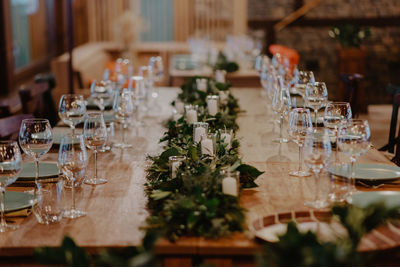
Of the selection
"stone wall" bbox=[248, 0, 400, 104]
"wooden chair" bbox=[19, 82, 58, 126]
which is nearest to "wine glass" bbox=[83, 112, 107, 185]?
"wooden chair" bbox=[19, 82, 58, 126]

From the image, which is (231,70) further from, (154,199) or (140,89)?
(154,199)

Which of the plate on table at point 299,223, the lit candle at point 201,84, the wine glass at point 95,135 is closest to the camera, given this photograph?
the plate on table at point 299,223

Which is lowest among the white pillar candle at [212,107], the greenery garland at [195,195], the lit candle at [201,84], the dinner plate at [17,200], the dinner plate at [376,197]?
the dinner plate at [17,200]

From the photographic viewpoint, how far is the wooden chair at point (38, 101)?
4.46 m

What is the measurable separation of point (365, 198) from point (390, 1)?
9999mm

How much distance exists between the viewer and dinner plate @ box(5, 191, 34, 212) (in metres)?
2.19

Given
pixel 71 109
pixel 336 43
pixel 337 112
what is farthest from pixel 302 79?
pixel 336 43

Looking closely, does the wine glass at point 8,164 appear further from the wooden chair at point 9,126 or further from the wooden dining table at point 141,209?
the wooden chair at point 9,126

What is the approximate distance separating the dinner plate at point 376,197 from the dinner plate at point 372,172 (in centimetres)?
11

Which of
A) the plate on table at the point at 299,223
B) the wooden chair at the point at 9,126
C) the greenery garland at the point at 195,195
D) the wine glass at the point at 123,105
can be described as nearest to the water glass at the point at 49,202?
the greenery garland at the point at 195,195

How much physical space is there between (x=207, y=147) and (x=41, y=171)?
71cm

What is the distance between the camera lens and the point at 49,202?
2.10 m

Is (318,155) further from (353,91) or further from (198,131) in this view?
(353,91)

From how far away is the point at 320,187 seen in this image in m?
2.29
